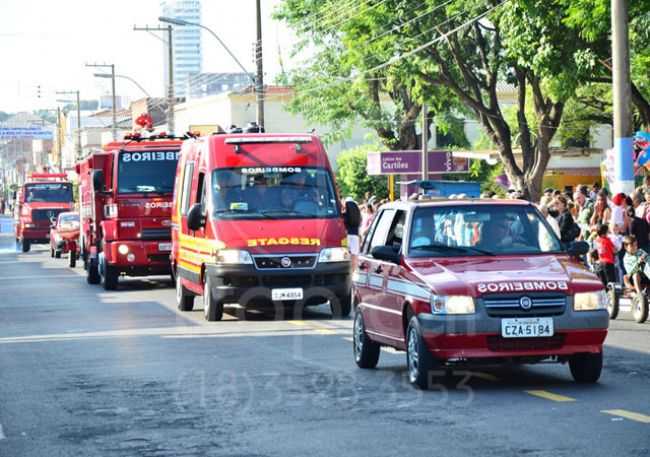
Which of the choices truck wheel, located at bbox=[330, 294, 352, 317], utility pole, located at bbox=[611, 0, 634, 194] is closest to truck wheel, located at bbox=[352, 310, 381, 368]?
truck wheel, located at bbox=[330, 294, 352, 317]

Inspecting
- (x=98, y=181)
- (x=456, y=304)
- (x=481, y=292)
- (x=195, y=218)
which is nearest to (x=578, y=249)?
(x=481, y=292)

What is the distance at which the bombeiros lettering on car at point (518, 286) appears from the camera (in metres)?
12.7

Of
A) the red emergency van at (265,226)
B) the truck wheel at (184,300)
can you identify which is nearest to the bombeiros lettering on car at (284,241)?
the red emergency van at (265,226)

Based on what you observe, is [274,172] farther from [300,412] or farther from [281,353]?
[300,412]

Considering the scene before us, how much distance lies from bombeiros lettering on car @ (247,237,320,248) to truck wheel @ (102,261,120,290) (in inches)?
408

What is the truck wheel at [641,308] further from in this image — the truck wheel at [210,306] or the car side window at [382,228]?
the car side window at [382,228]

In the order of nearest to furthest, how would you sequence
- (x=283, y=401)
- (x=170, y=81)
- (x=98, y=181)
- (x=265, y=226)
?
(x=283, y=401), (x=265, y=226), (x=98, y=181), (x=170, y=81)

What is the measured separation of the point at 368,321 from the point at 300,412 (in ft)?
10.1

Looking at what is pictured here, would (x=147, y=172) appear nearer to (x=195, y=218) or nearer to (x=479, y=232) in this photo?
(x=195, y=218)

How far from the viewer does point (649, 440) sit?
9953 millimetres

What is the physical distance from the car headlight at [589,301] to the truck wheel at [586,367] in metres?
0.44

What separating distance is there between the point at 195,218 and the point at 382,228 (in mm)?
7247

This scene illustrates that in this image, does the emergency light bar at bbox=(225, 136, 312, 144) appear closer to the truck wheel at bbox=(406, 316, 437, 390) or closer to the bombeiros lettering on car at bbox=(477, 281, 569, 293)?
the truck wheel at bbox=(406, 316, 437, 390)

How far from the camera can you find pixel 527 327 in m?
12.7
